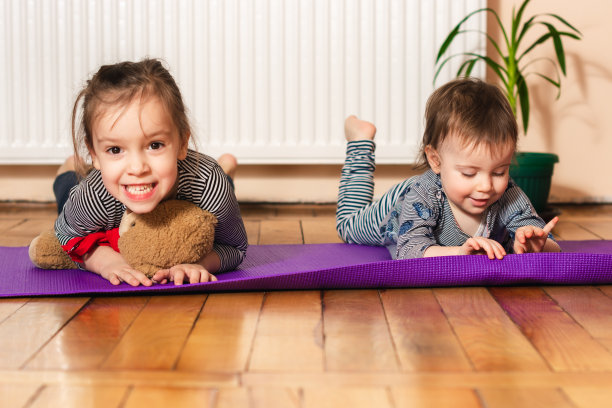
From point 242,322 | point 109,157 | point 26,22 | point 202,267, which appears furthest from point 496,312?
point 26,22

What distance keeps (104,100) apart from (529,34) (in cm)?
167

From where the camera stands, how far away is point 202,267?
1301mm

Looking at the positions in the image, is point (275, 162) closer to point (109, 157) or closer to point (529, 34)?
point (529, 34)

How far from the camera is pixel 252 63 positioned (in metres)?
2.33

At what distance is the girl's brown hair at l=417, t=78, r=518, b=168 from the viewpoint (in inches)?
53.2

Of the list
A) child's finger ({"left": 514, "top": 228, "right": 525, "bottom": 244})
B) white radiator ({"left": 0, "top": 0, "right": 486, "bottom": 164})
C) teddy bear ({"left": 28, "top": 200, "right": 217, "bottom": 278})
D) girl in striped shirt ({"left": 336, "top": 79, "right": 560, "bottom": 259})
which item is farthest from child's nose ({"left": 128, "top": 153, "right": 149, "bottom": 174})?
white radiator ({"left": 0, "top": 0, "right": 486, "bottom": 164})

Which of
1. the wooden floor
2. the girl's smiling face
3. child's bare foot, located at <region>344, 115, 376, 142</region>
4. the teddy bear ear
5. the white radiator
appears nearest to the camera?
the wooden floor

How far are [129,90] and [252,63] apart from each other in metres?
1.16

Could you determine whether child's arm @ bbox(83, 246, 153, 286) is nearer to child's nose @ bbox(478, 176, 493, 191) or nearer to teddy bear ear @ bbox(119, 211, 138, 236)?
teddy bear ear @ bbox(119, 211, 138, 236)

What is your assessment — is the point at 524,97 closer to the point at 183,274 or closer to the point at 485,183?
the point at 485,183

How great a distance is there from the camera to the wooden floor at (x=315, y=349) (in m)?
0.82

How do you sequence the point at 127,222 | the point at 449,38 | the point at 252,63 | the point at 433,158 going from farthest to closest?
the point at 252,63 < the point at 449,38 < the point at 433,158 < the point at 127,222

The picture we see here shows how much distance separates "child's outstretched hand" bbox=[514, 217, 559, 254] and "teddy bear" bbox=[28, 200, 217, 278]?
1.83ft

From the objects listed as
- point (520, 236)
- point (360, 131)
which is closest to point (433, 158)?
point (520, 236)
